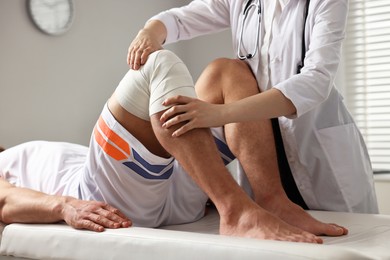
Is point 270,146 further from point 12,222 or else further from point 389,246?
point 12,222

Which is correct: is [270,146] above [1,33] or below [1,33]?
→ below

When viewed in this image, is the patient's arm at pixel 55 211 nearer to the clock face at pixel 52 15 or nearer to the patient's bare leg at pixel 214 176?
the patient's bare leg at pixel 214 176

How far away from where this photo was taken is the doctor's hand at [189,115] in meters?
1.47

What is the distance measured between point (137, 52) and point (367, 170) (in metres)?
0.80

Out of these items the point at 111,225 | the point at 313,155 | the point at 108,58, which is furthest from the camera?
the point at 108,58

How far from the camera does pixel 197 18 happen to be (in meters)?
2.12

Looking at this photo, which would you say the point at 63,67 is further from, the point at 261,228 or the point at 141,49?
the point at 261,228

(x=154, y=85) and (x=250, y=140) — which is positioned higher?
(x=154, y=85)

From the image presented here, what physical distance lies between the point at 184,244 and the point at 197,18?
41.7 inches

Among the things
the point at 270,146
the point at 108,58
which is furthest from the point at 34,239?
the point at 108,58

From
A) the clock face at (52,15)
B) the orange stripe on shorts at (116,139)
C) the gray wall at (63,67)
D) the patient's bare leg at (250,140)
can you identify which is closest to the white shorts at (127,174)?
the orange stripe on shorts at (116,139)

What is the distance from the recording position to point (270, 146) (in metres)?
1.75

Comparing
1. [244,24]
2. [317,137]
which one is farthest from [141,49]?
[317,137]

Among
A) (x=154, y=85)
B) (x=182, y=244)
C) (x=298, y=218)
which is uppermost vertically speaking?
(x=154, y=85)
